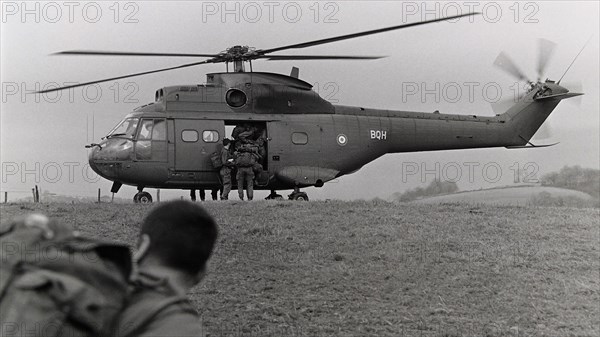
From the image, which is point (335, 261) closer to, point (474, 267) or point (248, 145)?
point (474, 267)

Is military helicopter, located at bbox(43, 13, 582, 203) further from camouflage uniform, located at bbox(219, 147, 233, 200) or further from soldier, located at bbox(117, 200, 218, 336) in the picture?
soldier, located at bbox(117, 200, 218, 336)

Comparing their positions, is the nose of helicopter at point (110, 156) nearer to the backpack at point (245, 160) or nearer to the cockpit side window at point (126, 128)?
the cockpit side window at point (126, 128)

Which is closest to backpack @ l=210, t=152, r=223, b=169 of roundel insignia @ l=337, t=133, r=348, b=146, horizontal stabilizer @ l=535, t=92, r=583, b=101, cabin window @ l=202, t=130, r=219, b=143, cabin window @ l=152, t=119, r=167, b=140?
cabin window @ l=202, t=130, r=219, b=143

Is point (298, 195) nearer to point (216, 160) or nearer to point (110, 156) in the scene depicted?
point (216, 160)

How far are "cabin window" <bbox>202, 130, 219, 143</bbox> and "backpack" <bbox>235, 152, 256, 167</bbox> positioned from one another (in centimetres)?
70

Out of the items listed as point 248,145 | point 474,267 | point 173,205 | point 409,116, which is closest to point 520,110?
point 409,116

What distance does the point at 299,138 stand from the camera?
1644cm

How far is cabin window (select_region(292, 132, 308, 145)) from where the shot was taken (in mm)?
16359

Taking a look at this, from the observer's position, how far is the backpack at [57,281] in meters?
1.44

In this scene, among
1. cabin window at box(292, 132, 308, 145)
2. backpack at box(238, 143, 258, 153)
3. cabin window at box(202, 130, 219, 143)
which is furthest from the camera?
cabin window at box(292, 132, 308, 145)

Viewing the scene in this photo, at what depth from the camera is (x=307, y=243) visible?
34.1 ft

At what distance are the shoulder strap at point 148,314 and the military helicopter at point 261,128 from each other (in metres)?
12.7

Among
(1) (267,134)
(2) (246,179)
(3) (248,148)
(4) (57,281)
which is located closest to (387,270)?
(2) (246,179)

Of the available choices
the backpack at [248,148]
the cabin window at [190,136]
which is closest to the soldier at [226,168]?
the backpack at [248,148]
